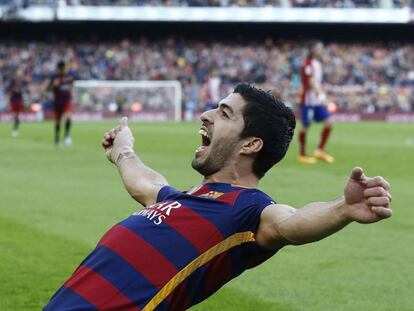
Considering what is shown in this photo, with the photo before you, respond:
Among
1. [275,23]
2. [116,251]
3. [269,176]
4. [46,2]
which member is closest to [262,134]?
[116,251]

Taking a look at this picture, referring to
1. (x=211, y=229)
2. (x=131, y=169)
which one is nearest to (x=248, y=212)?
(x=211, y=229)

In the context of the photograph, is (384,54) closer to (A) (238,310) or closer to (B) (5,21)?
(B) (5,21)

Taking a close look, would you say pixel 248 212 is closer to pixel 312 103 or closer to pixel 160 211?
pixel 160 211

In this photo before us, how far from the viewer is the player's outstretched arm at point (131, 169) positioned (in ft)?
16.2

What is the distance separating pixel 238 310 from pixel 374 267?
6.91 ft

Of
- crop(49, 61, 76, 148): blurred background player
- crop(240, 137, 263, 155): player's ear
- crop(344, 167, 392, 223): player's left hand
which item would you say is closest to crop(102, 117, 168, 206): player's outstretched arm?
crop(240, 137, 263, 155): player's ear

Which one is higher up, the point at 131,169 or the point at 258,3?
the point at 131,169

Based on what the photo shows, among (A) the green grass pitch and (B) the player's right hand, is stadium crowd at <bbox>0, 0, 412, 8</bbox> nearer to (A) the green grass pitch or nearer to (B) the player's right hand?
(A) the green grass pitch

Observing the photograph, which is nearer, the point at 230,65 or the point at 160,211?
the point at 160,211

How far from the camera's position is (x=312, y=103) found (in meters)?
21.3

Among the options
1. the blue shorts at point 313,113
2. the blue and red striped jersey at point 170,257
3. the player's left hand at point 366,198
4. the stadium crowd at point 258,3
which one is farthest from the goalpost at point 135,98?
the player's left hand at point 366,198

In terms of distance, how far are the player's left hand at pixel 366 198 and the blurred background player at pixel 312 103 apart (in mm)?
16984

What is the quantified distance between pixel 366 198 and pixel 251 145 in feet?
2.95

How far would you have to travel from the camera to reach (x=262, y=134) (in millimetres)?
4426
